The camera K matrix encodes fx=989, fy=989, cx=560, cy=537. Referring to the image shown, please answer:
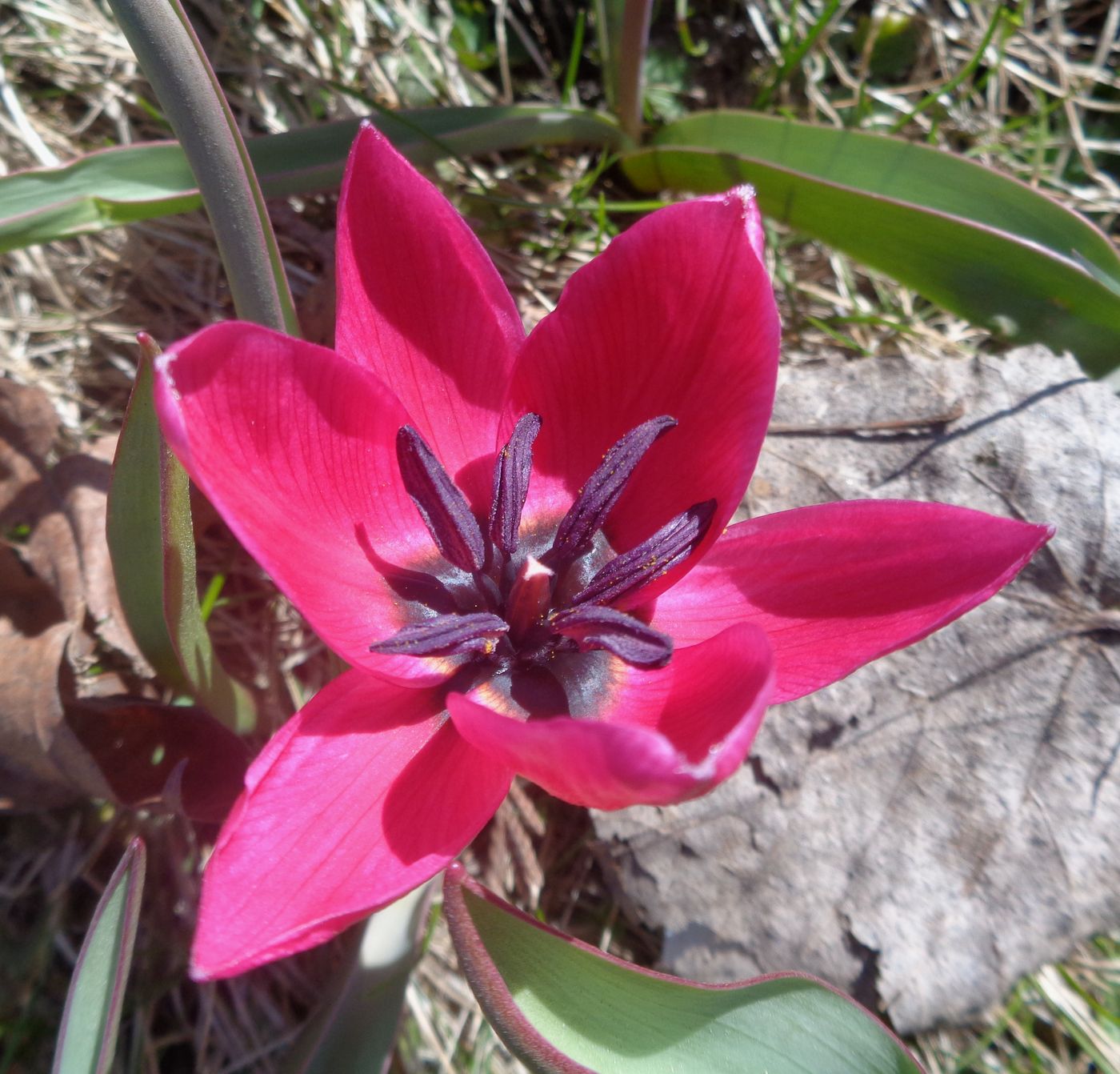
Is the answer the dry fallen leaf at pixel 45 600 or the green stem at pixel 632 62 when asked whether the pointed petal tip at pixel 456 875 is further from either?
the green stem at pixel 632 62

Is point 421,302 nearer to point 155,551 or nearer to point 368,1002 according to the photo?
point 155,551

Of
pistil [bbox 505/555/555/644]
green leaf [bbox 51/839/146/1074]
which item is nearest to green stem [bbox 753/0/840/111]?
pistil [bbox 505/555/555/644]

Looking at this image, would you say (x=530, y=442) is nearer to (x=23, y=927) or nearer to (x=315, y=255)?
(x=315, y=255)

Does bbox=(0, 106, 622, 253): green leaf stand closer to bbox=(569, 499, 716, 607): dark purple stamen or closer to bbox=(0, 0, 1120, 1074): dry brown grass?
bbox=(0, 0, 1120, 1074): dry brown grass

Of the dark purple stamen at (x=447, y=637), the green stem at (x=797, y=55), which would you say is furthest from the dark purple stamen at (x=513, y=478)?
the green stem at (x=797, y=55)

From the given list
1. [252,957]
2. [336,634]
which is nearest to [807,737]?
[336,634]

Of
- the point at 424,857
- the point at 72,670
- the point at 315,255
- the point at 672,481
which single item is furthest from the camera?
the point at 315,255
